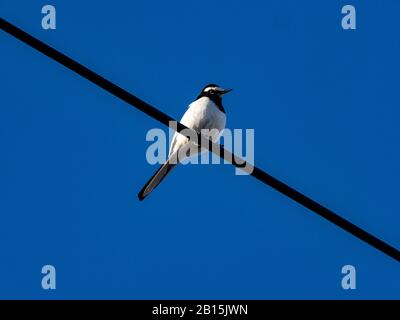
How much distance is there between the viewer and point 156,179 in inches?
244

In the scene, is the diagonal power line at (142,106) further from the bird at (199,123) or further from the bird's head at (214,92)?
the bird's head at (214,92)

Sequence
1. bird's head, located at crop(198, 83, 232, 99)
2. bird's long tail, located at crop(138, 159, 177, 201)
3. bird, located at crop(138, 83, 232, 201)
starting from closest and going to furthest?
bird's long tail, located at crop(138, 159, 177, 201) → bird, located at crop(138, 83, 232, 201) → bird's head, located at crop(198, 83, 232, 99)

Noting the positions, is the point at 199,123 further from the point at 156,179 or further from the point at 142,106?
the point at 142,106

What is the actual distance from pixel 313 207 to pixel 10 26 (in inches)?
64.1

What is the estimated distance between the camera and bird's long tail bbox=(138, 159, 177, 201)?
6.01 meters

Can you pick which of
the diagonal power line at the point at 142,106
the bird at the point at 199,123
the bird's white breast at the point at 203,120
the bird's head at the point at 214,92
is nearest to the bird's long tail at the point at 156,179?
the bird at the point at 199,123

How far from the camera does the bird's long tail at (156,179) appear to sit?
237 inches

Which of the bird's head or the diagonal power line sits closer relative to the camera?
the diagonal power line

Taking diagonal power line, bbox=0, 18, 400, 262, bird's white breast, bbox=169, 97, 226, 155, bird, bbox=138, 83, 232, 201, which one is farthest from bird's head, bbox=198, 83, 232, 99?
diagonal power line, bbox=0, 18, 400, 262

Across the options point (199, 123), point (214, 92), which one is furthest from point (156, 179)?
point (214, 92)

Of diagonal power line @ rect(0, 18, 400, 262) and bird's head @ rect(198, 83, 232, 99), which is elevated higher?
bird's head @ rect(198, 83, 232, 99)

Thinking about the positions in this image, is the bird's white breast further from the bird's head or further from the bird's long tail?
the bird's long tail

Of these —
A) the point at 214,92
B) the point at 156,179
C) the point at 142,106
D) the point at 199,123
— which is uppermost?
the point at 214,92
